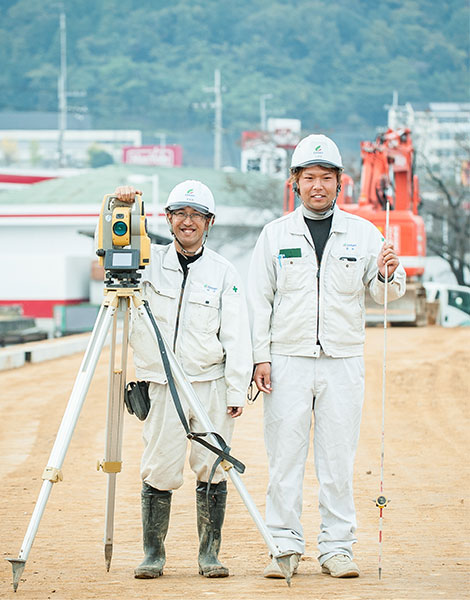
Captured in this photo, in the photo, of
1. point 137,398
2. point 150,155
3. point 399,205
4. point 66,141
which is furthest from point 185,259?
point 66,141

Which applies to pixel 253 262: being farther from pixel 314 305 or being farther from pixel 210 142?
pixel 210 142

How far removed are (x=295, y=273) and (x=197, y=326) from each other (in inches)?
23.4

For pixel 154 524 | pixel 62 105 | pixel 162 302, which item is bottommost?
pixel 154 524

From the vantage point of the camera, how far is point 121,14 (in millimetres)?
192625

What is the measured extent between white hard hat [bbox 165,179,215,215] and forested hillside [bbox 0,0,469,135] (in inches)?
5442

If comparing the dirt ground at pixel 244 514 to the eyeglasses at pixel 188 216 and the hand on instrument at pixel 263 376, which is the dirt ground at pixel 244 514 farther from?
the eyeglasses at pixel 188 216

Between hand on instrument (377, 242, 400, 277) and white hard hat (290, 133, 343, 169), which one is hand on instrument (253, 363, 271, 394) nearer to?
hand on instrument (377, 242, 400, 277)

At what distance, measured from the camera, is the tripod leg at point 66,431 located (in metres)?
5.32

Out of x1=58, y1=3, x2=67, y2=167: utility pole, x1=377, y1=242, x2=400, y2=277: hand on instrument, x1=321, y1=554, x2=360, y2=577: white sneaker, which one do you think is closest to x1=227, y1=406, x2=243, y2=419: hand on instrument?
x1=321, y1=554, x2=360, y2=577: white sneaker

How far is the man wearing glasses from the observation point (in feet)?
19.7

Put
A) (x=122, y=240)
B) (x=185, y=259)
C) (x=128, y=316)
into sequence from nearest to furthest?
(x=122, y=240)
(x=128, y=316)
(x=185, y=259)

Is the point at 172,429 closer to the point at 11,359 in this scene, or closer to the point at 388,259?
the point at 388,259

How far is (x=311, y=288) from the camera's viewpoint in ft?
20.1

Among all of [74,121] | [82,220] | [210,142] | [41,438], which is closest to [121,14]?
[74,121]
